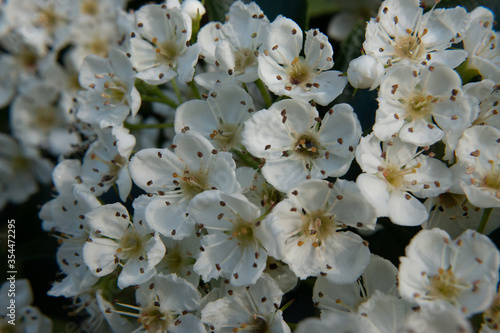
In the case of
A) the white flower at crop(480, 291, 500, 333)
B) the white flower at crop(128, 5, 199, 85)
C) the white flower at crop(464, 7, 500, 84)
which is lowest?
the white flower at crop(480, 291, 500, 333)

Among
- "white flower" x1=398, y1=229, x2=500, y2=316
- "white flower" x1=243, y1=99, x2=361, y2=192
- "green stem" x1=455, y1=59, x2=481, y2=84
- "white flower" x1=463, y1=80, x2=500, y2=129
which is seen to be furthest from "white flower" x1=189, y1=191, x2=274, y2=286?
"green stem" x1=455, y1=59, x2=481, y2=84

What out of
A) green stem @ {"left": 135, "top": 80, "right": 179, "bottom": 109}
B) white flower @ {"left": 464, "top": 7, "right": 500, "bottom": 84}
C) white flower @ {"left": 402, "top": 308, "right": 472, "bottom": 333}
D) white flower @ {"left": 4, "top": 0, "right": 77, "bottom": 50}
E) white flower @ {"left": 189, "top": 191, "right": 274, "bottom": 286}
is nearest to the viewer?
white flower @ {"left": 402, "top": 308, "right": 472, "bottom": 333}

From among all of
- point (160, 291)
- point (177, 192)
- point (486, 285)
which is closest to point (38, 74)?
point (177, 192)

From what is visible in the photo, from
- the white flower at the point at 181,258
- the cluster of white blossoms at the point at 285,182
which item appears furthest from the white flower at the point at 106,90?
the white flower at the point at 181,258

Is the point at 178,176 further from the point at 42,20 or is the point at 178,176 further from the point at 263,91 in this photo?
the point at 42,20

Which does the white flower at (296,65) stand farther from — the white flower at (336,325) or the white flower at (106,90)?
the white flower at (336,325)

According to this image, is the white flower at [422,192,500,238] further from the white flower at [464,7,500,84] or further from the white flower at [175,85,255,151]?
the white flower at [175,85,255,151]
